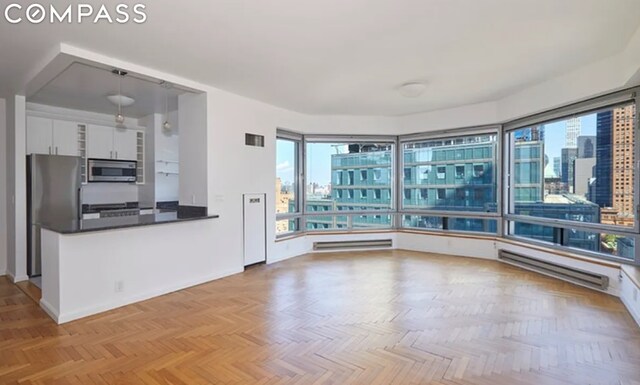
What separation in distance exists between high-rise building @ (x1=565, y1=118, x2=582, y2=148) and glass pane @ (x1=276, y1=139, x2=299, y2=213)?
4.10 metres

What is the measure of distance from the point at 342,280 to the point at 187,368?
7.99 ft

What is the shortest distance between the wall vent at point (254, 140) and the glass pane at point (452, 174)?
114 inches

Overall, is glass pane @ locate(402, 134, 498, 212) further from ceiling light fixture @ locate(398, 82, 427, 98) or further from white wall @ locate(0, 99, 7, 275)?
white wall @ locate(0, 99, 7, 275)

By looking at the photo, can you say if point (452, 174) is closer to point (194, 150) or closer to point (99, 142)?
point (194, 150)

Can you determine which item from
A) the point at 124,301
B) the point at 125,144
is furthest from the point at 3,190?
the point at 124,301

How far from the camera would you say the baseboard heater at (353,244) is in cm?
647

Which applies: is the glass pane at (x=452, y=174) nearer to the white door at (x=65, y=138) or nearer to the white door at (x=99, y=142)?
the white door at (x=99, y=142)

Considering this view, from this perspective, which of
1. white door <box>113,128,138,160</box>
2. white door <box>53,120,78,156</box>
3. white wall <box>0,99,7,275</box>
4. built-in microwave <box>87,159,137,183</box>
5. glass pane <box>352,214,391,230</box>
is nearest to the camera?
white wall <box>0,99,7,275</box>

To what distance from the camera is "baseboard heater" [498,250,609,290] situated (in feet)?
13.0

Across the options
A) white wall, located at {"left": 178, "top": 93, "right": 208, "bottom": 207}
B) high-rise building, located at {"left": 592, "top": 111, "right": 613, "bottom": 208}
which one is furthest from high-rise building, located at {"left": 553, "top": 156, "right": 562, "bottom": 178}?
white wall, located at {"left": 178, "top": 93, "right": 208, "bottom": 207}

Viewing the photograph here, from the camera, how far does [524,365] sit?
2352 mm

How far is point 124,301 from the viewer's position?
358cm

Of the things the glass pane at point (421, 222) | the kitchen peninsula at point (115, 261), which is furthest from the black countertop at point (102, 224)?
the glass pane at point (421, 222)

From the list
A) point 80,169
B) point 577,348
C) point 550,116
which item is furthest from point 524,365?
point 80,169
